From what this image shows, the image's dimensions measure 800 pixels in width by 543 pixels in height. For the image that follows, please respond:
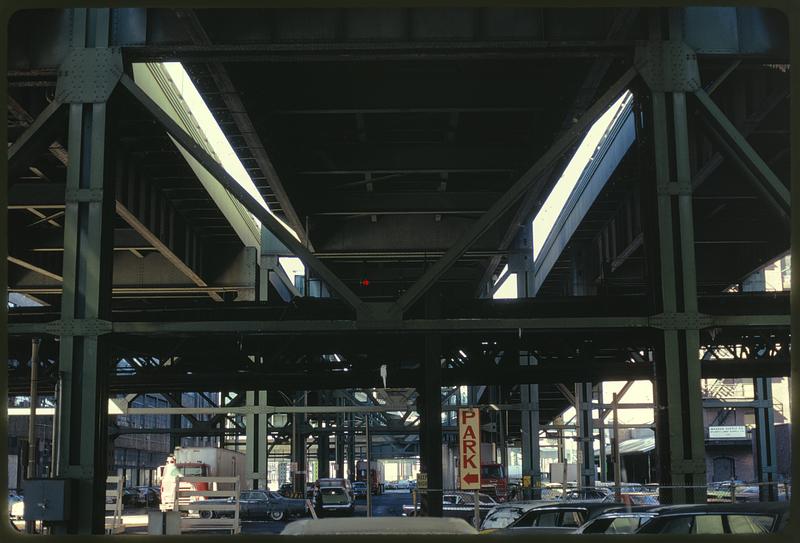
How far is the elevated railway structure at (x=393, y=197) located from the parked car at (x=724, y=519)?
930 cm

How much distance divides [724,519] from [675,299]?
10.4m

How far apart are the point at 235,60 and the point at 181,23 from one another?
1.34 meters

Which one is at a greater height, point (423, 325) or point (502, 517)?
point (423, 325)

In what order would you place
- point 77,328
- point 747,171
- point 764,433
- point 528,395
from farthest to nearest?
point 764,433 < point 528,395 < point 747,171 < point 77,328

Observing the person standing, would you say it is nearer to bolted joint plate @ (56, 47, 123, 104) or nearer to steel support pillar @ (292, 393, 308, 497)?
bolted joint plate @ (56, 47, 123, 104)

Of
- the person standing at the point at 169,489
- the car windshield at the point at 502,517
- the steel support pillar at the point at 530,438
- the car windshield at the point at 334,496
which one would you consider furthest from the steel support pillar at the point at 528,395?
the car windshield at the point at 334,496

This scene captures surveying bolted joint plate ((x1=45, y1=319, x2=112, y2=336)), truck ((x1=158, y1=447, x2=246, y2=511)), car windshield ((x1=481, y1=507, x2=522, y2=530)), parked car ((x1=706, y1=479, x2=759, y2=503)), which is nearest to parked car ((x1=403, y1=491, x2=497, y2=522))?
parked car ((x1=706, y1=479, x2=759, y2=503))

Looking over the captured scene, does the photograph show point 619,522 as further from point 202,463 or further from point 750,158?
point 202,463

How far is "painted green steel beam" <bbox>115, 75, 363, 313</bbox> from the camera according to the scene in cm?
1947

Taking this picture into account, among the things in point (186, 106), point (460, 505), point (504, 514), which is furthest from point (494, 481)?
point (186, 106)

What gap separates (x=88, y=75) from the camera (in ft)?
65.7

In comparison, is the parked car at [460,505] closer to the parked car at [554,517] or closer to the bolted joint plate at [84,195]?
the parked car at [554,517]

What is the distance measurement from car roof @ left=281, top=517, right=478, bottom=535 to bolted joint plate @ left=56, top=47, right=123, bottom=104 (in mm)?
15116

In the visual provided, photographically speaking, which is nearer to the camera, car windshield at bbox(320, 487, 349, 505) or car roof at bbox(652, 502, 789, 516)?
car roof at bbox(652, 502, 789, 516)
